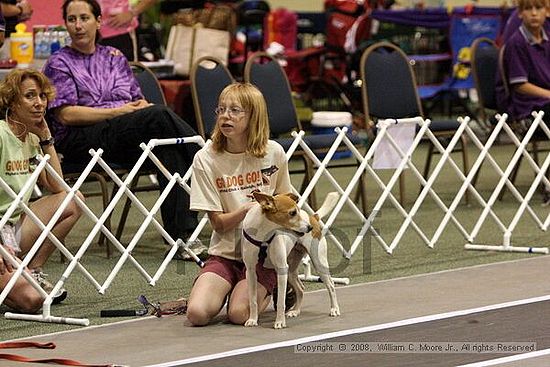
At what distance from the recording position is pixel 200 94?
588 cm

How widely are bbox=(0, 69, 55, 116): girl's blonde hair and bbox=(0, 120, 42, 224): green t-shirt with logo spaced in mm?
77

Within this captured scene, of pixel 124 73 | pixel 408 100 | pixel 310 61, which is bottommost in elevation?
pixel 310 61

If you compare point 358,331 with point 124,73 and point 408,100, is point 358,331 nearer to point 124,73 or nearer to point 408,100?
point 124,73

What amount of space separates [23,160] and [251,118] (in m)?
0.87

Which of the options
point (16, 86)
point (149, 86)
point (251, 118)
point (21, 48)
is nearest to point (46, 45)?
point (21, 48)

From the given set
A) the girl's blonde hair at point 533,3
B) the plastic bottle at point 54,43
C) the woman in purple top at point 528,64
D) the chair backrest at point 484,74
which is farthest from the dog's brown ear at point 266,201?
the chair backrest at point 484,74

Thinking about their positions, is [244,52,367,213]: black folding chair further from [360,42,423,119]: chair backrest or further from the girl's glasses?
the girl's glasses

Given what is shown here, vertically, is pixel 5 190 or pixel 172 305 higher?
pixel 5 190

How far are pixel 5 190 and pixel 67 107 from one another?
1069 millimetres

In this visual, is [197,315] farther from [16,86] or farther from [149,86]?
[149,86]

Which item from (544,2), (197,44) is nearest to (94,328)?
(544,2)

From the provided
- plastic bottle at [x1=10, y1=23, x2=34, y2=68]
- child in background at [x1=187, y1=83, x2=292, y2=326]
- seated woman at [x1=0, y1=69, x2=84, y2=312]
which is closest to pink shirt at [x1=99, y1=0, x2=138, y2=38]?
plastic bottle at [x1=10, y1=23, x2=34, y2=68]

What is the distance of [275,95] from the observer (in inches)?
245

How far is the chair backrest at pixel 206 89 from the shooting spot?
5816 mm
